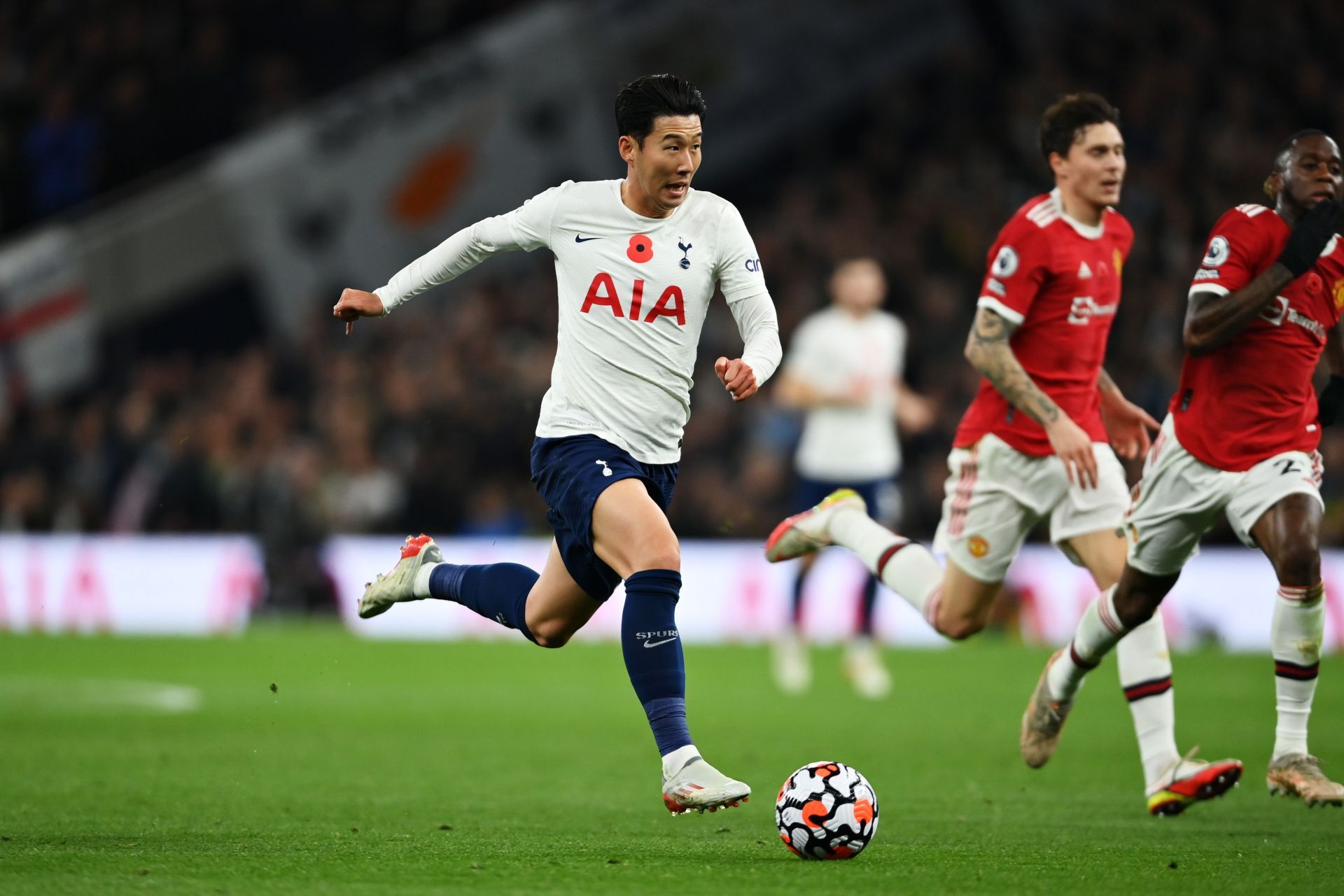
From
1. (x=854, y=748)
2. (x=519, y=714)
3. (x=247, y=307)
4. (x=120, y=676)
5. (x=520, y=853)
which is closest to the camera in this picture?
(x=520, y=853)

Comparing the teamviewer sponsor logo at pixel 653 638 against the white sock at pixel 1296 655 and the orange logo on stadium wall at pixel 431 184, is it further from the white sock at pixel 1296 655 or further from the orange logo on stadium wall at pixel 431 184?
the orange logo on stadium wall at pixel 431 184

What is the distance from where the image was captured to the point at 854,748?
8562mm

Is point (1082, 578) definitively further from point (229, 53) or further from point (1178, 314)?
point (229, 53)

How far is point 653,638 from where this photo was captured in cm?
561

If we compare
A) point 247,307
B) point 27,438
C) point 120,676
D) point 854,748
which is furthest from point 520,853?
point 247,307

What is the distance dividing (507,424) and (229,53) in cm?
760

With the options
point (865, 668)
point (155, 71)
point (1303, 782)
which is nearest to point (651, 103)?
point (1303, 782)

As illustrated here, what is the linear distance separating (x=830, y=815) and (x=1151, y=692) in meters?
2.00

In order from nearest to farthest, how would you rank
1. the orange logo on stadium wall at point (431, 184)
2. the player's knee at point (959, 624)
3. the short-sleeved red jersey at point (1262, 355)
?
the short-sleeved red jersey at point (1262, 355)
the player's knee at point (959, 624)
the orange logo on stadium wall at point (431, 184)

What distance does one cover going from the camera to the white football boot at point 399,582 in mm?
6816

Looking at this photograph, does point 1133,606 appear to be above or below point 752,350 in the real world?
below

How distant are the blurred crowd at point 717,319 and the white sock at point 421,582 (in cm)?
990

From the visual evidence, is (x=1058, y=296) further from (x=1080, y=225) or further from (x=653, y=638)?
(x=653, y=638)

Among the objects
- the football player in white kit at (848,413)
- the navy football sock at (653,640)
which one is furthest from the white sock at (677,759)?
the football player in white kit at (848,413)
